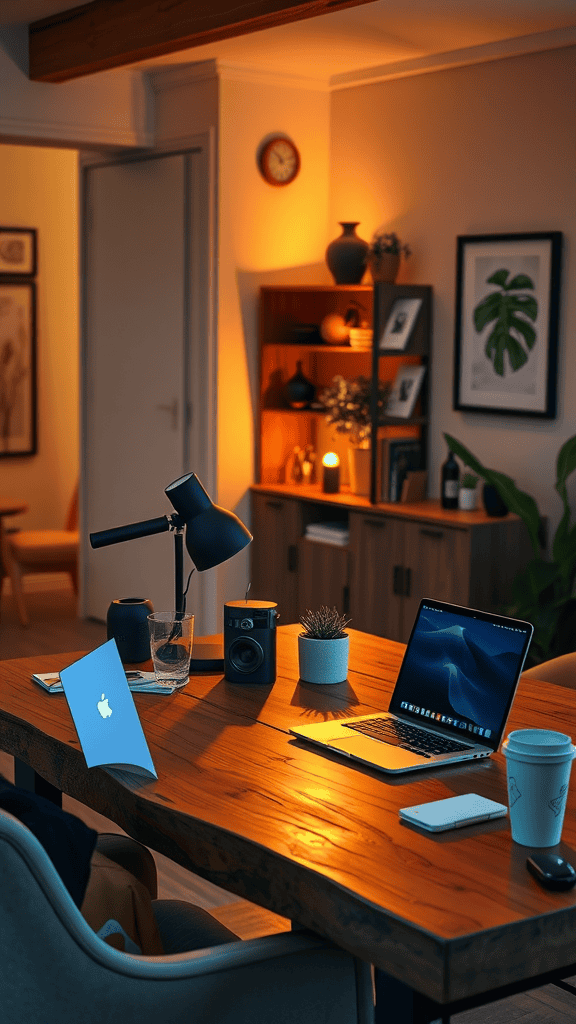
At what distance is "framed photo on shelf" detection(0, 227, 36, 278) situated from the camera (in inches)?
302

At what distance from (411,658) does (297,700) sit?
273 mm

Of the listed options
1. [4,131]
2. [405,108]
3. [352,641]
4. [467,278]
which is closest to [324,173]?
[405,108]

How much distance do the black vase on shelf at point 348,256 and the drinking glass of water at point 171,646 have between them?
347 cm

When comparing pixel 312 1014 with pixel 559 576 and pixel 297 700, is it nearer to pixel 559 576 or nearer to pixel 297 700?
pixel 297 700

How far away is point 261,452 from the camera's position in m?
6.05

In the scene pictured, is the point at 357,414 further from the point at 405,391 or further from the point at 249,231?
the point at 249,231

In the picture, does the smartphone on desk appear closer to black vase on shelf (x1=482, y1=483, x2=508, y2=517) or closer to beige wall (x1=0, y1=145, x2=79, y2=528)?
black vase on shelf (x1=482, y1=483, x2=508, y2=517)

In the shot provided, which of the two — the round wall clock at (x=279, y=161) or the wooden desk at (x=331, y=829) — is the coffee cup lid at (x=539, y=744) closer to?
the wooden desk at (x=331, y=829)

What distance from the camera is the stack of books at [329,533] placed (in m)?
5.52

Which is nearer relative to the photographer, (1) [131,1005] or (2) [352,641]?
(1) [131,1005]

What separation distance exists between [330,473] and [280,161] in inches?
61.5

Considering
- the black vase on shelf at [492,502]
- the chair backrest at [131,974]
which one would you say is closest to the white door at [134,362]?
the black vase on shelf at [492,502]

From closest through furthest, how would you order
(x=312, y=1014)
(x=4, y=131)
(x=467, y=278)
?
(x=312, y=1014) < (x=467, y=278) < (x=4, y=131)

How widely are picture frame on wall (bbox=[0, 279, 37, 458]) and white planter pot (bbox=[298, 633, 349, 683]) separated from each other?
556 cm
